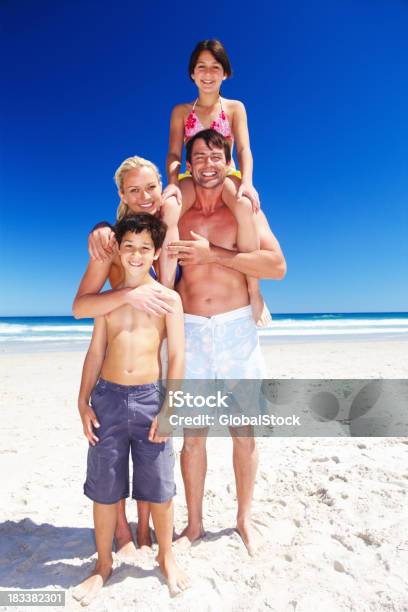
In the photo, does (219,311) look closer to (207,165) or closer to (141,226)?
(141,226)

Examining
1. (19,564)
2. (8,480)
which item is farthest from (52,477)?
(19,564)

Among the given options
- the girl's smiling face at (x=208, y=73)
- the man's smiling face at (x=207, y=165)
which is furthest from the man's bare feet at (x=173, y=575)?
the girl's smiling face at (x=208, y=73)

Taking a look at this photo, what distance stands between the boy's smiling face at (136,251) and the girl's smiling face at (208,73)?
5.79 feet

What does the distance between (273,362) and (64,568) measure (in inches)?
345

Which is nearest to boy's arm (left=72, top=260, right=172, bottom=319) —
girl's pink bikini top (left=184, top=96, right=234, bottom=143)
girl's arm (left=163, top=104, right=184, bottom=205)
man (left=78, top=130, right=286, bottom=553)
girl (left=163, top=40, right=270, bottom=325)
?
man (left=78, top=130, right=286, bottom=553)

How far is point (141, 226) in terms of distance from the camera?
2.73 meters

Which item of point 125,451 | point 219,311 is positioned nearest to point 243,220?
point 219,311

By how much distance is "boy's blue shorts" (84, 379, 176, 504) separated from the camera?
8.68 ft

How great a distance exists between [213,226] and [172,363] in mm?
1199

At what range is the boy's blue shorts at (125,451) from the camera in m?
2.65

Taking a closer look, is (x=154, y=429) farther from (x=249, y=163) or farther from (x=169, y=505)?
(x=249, y=163)

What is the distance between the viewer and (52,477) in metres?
4.32

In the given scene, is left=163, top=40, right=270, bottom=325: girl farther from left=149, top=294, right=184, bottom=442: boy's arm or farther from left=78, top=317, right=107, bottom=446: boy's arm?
left=78, top=317, right=107, bottom=446: boy's arm
